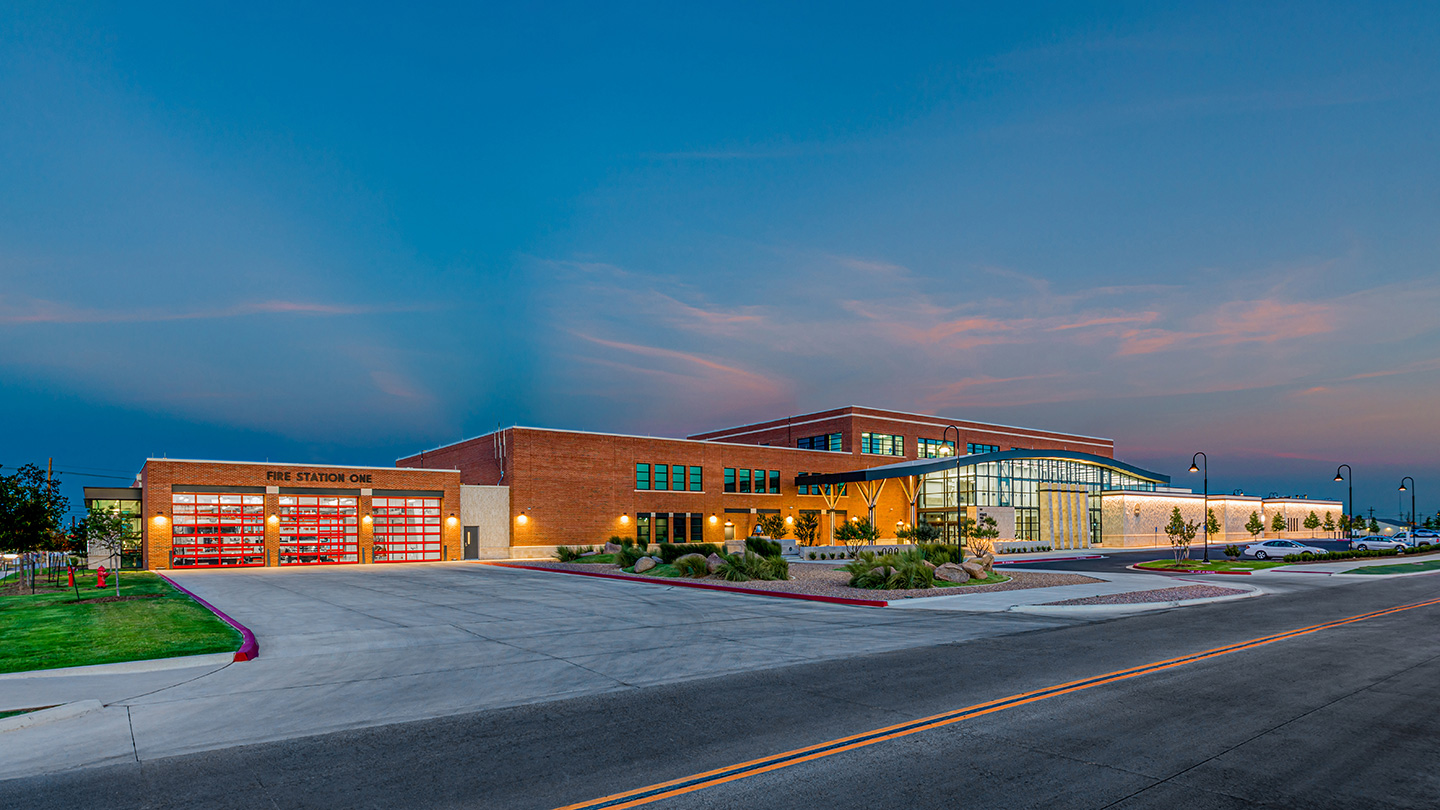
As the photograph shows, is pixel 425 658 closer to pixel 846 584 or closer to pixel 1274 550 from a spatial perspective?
pixel 846 584

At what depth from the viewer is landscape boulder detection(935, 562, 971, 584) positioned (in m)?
28.1

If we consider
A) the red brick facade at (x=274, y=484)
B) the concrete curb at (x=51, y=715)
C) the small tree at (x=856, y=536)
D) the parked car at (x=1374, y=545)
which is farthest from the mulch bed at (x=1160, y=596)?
the parked car at (x=1374, y=545)

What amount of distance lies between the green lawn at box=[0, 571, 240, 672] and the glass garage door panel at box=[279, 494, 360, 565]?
19280 millimetres

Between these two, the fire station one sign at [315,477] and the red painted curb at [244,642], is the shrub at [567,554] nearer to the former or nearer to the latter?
the fire station one sign at [315,477]

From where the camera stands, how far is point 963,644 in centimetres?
1491

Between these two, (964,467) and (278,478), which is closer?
(278,478)

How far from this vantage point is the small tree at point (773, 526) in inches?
2293

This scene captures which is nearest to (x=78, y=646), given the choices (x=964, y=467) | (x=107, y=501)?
(x=107, y=501)

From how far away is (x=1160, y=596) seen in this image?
2383 cm

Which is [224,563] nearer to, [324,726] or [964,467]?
[324,726]

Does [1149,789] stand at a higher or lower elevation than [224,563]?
higher

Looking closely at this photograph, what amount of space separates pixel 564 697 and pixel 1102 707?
6.66m

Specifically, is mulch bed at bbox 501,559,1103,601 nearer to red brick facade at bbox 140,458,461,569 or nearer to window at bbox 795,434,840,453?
red brick facade at bbox 140,458,461,569

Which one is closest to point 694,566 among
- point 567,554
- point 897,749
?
point 567,554
